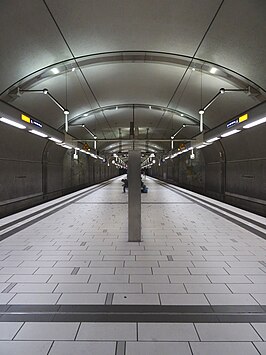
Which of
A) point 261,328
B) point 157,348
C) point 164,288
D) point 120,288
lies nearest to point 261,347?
point 261,328

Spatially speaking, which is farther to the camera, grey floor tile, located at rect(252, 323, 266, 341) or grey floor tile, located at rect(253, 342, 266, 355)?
grey floor tile, located at rect(252, 323, 266, 341)

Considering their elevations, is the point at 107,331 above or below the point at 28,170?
below

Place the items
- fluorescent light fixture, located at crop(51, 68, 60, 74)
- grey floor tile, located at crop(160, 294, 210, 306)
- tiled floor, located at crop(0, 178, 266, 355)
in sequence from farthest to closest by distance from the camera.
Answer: fluorescent light fixture, located at crop(51, 68, 60, 74) → grey floor tile, located at crop(160, 294, 210, 306) → tiled floor, located at crop(0, 178, 266, 355)

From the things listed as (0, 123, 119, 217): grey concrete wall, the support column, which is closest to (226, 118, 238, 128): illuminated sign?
the support column

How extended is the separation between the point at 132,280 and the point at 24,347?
65.5 inches

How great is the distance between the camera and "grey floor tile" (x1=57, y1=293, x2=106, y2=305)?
2973mm

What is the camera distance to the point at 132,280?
11.7ft

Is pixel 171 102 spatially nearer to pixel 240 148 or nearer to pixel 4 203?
pixel 240 148

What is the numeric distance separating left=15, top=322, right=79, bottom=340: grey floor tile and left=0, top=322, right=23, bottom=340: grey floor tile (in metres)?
0.05

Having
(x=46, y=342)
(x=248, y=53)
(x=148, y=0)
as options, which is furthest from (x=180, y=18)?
(x=46, y=342)

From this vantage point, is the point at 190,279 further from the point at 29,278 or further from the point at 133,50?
the point at 133,50

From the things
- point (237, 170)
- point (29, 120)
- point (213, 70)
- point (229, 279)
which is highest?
point (213, 70)

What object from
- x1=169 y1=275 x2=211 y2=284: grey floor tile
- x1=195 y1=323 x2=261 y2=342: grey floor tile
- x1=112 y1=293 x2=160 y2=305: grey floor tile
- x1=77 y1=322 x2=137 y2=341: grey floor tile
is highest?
x1=77 y1=322 x2=137 y2=341: grey floor tile

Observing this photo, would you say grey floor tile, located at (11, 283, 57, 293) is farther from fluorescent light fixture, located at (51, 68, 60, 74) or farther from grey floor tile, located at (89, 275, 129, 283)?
fluorescent light fixture, located at (51, 68, 60, 74)
